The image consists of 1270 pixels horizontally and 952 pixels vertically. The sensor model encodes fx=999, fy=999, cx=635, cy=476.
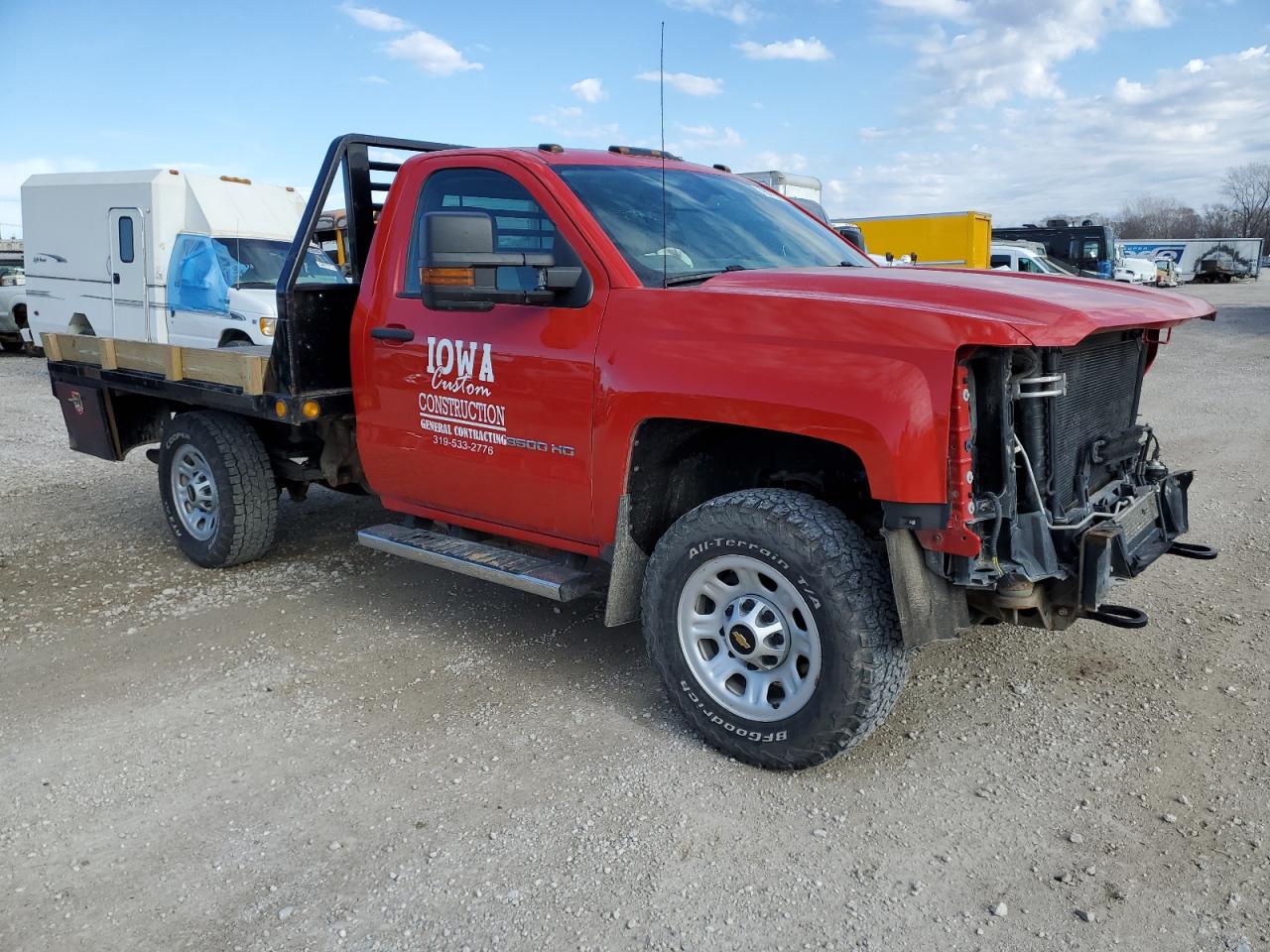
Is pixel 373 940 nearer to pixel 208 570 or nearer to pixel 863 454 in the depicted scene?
pixel 863 454

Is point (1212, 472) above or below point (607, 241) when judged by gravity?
below

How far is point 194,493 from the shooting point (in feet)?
18.4

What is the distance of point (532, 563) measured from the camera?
412 cm

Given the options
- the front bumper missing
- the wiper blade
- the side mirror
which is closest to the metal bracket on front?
the front bumper missing

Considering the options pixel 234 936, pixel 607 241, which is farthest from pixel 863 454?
pixel 234 936

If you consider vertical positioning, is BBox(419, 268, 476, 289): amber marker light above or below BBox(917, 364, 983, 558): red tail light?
above

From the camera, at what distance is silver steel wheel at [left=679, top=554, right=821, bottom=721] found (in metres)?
3.30

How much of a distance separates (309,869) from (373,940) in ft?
1.32

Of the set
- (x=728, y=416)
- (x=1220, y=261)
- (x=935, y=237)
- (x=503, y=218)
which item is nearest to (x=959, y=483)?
(x=728, y=416)

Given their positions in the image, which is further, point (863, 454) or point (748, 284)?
point (748, 284)

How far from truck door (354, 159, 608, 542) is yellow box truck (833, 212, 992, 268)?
57.9ft

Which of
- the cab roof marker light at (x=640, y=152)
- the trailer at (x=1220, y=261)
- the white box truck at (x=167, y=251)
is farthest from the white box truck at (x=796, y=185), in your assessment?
the trailer at (x=1220, y=261)

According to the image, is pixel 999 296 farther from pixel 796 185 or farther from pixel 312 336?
pixel 796 185

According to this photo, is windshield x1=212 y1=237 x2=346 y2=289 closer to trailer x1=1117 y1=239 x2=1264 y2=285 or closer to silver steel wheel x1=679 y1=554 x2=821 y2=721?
silver steel wheel x1=679 y1=554 x2=821 y2=721
